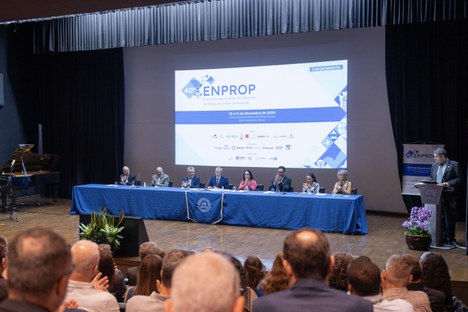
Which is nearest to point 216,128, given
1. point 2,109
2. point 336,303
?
point 2,109

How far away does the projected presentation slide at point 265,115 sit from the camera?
392 inches

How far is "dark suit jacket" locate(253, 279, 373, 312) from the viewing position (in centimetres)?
156

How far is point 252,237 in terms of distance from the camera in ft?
25.0

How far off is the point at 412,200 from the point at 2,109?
30.8ft

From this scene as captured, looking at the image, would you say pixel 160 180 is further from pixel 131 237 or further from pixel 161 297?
pixel 161 297

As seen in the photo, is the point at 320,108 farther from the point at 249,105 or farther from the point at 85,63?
the point at 85,63

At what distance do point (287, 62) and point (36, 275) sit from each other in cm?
963

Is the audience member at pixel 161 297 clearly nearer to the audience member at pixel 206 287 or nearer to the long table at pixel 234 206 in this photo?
the audience member at pixel 206 287

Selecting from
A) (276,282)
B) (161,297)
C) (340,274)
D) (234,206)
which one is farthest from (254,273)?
(234,206)

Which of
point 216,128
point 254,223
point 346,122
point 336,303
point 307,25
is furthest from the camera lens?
point 216,128

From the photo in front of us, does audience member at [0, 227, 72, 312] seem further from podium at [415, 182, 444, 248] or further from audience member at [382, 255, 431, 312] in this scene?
podium at [415, 182, 444, 248]

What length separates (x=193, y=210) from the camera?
8.88 m

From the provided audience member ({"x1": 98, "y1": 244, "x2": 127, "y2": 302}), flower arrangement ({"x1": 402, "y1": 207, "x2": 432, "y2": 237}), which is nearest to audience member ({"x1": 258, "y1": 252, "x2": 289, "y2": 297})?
audience member ({"x1": 98, "y1": 244, "x2": 127, "y2": 302})

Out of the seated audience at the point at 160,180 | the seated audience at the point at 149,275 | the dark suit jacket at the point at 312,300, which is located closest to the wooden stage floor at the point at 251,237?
the seated audience at the point at 160,180
